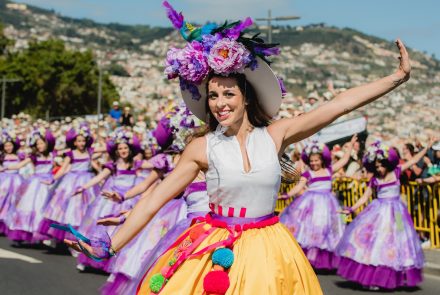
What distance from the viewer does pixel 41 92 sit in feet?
219

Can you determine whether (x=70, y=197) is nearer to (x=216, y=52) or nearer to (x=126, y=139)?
(x=126, y=139)

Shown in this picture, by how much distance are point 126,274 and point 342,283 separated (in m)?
3.16

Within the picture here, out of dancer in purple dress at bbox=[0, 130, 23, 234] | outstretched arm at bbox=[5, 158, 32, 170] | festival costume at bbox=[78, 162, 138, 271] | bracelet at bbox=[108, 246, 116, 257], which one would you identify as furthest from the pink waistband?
dancer in purple dress at bbox=[0, 130, 23, 234]

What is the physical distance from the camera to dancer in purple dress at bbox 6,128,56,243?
1394 centimetres

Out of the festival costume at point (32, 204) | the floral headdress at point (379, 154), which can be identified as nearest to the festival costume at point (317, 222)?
the floral headdress at point (379, 154)

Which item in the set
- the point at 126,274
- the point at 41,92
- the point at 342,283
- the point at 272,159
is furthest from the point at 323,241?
the point at 41,92

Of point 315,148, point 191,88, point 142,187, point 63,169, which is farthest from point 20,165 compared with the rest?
point 191,88

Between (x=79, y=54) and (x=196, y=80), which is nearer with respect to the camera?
(x=196, y=80)

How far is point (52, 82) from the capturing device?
67.2 meters

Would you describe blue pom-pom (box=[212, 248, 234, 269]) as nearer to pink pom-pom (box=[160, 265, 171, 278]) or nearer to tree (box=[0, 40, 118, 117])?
pink pom-pom (box=[160, 265, 171, 278])

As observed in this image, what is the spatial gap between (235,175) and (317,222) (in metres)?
7.90

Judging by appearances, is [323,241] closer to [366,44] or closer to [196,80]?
[196,80]

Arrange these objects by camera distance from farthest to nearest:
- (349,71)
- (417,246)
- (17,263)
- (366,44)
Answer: (366,44)
(349,71)
(17,263)
(417,246)

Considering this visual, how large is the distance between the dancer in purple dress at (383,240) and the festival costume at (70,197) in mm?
4573
